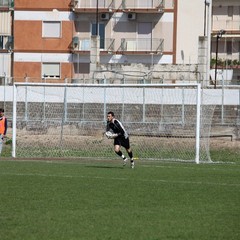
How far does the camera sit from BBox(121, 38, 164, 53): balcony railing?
69625 mm

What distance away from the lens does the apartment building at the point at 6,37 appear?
70875 mm

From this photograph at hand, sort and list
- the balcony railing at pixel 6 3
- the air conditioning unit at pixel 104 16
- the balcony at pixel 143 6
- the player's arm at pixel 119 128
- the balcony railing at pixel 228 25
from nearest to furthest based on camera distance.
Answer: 1. the player's arm at pixel 119 128
2. the balcony at pixel 143 6
3. the air conditioning unit at pixel 104 16
4. the balcony railing at pixel 6 3
5. the balcony railing at pixel 228 25

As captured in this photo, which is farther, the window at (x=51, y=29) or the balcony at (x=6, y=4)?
the balcony at (x=6, y=4)

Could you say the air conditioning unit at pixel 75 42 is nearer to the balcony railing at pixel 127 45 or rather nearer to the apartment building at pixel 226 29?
the balcony railing at pixel 127 45

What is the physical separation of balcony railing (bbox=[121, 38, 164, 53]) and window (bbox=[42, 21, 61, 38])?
186 inches

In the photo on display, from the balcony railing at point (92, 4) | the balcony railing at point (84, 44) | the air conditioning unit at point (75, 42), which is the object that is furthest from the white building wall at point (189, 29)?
the air conditioning unit at point (75, 42)

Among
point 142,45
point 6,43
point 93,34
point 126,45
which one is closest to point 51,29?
point 93,34

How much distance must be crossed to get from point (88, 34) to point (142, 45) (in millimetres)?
3959

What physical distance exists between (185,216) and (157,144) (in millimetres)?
22374

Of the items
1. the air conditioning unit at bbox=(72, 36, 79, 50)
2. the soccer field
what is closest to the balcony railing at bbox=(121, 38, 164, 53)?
the air conditioning unit at bbox=(72, 36, 79, 50)

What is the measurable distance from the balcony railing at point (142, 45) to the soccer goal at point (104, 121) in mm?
23408

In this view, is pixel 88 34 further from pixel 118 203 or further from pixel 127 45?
pixel 118 203

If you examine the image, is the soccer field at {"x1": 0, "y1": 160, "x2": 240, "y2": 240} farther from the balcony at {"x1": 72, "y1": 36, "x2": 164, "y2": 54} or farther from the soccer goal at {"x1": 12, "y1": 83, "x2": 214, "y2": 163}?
the balcony at {"x1": 72, "y1": 36, "x2": 164, "y2": 54}

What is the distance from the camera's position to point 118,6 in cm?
6962
